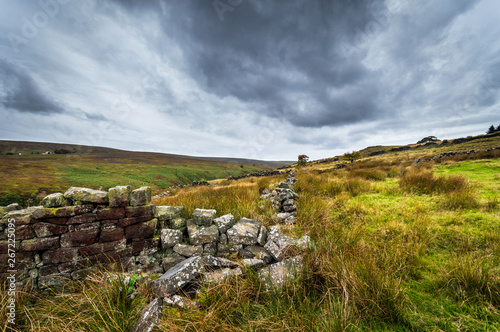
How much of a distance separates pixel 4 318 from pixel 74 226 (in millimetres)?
1344

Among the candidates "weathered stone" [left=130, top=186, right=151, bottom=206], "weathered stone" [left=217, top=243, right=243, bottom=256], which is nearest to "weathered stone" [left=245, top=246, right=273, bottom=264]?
"weathered stone" [left=217, top=243, right=243, bottom=256]

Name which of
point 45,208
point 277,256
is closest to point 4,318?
point 45,208

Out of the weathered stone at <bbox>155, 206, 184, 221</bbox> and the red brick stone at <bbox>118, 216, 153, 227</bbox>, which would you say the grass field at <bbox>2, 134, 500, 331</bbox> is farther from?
the weathered stone at <bbox>155, 206, 184, 221</bbox>

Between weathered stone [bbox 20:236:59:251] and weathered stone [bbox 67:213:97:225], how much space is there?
407mm

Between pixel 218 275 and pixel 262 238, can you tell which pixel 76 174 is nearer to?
pixel 262 238

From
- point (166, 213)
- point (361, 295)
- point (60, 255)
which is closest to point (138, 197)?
point (166, 213)

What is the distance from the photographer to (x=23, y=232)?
10.4 feet

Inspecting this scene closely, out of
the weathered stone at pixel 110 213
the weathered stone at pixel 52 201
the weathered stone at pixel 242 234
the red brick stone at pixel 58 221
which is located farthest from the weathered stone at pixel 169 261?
the weathered stone at pixel 52 201

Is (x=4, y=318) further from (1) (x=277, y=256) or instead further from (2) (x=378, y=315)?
(2) (x=378, y=315)

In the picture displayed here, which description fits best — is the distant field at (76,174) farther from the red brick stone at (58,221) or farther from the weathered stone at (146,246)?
the weathered stone at (146,246)

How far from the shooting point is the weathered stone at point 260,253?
3235 millimetres

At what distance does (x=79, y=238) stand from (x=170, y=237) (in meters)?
1.64

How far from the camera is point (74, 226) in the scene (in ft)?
11.0

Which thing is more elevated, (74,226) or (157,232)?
(74,226)
